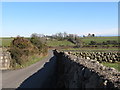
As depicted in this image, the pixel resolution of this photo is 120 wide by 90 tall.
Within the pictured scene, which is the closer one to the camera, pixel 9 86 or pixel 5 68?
pixel 9 86

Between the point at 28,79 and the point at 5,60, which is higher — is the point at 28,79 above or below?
below

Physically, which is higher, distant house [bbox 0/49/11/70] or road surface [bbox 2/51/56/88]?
distant house [bbox 0/49/11/70]

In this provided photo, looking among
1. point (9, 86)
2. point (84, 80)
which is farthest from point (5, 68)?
point (84, 80)

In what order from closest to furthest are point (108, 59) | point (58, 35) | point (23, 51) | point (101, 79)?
point (101, 79)
point (108, 59)
point (23, 51)
point (58, 35)

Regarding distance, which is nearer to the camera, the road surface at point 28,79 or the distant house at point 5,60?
the road surface at point 28,79

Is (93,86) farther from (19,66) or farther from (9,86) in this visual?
(19,66)

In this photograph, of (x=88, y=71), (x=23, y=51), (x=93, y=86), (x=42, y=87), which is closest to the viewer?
(x=93, y=86)

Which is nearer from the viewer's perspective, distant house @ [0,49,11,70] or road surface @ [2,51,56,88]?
road surface @ [2,51,56,88]

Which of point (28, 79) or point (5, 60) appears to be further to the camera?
point (5, 60)

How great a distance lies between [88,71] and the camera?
24.0ft

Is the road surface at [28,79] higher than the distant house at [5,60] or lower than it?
lower

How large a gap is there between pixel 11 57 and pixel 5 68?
260cm

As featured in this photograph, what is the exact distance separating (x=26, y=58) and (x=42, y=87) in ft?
70.3

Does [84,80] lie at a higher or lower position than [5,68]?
higher
